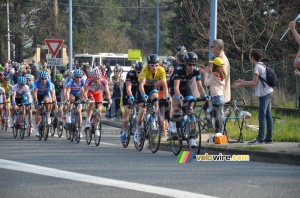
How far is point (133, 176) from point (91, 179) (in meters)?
0.66

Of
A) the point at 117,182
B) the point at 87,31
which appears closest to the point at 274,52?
the point at 117,182

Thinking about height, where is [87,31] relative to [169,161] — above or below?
above

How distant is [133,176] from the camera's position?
11.4 meters

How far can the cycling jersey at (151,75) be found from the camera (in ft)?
54.7

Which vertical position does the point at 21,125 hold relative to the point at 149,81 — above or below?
below

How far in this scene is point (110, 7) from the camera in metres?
100

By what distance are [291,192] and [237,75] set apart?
23929 millimetres

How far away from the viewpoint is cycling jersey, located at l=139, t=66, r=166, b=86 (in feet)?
54.7

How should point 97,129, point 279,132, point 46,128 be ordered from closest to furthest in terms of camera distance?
point 279,132, point 97,129, point 46,128

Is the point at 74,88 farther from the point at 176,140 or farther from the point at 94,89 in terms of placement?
the point at 176,140

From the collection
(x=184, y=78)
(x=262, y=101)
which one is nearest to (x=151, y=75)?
(x=184, y=78)

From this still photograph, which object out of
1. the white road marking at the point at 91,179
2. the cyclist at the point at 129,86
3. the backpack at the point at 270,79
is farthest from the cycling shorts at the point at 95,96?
the white road marking at the point at 91,179

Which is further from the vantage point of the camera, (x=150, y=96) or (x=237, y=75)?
(x=237, y=75)

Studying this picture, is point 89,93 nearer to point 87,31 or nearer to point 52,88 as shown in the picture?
point 52,88
